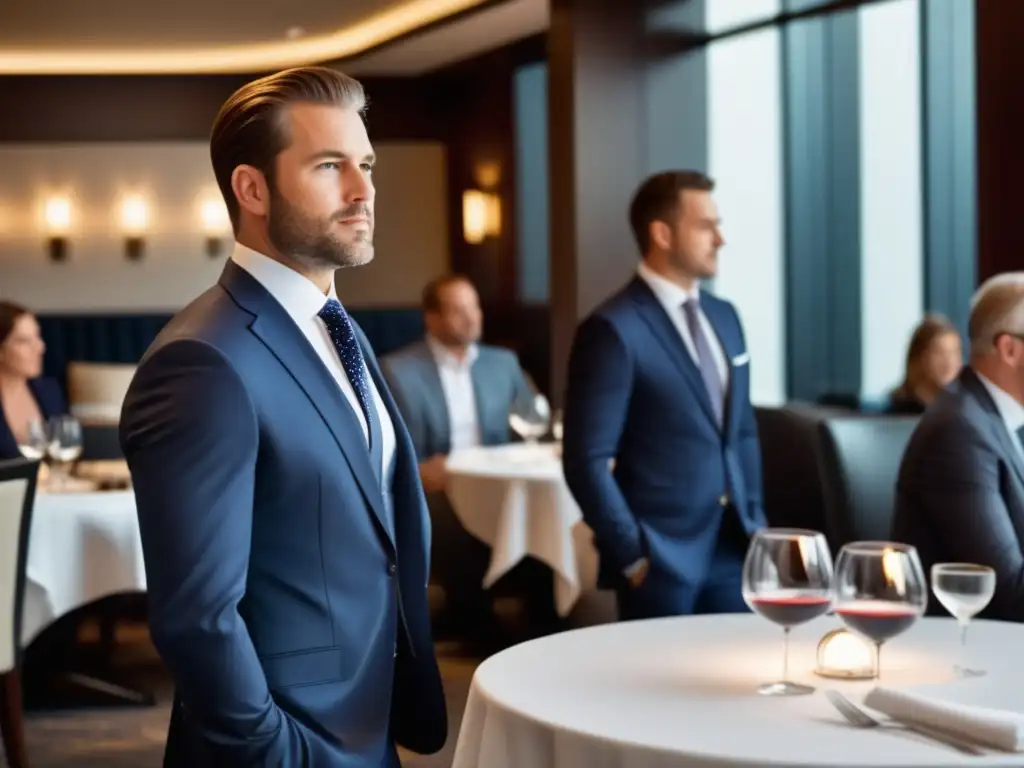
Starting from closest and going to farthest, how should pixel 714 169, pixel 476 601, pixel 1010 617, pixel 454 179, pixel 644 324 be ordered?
pixel 1010 617 → pixel 644 324 → pixel 476 601 → pixel 714 169 → pixel 454 179

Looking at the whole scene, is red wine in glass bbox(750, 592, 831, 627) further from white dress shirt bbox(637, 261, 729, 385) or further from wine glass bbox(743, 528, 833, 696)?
white dress shirt bbox(637, 261, 729, 385)

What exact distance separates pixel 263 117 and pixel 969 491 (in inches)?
67.4

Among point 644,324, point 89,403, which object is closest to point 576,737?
point 644,324

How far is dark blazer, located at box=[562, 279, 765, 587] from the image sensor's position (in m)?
3.60

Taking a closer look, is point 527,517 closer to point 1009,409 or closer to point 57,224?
point 1009,409

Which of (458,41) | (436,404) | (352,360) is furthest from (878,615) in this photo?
(458,41)

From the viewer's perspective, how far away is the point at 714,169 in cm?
876

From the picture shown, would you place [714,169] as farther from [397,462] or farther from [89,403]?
[397,462]

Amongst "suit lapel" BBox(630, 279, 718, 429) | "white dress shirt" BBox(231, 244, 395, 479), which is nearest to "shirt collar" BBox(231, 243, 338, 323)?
"white dress shirt" BBox(231, 244, 395, 479)

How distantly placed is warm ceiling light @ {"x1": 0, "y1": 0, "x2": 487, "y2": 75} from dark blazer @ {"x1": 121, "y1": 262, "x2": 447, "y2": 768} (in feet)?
30.5

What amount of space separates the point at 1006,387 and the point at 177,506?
1.91m

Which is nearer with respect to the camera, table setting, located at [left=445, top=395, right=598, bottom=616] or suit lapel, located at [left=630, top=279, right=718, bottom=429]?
suit lapel, located at [left=630, top=279, right=718, bottom=429]

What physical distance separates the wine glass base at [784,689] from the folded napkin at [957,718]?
0.16 metres

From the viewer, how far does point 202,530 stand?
5.83ft
